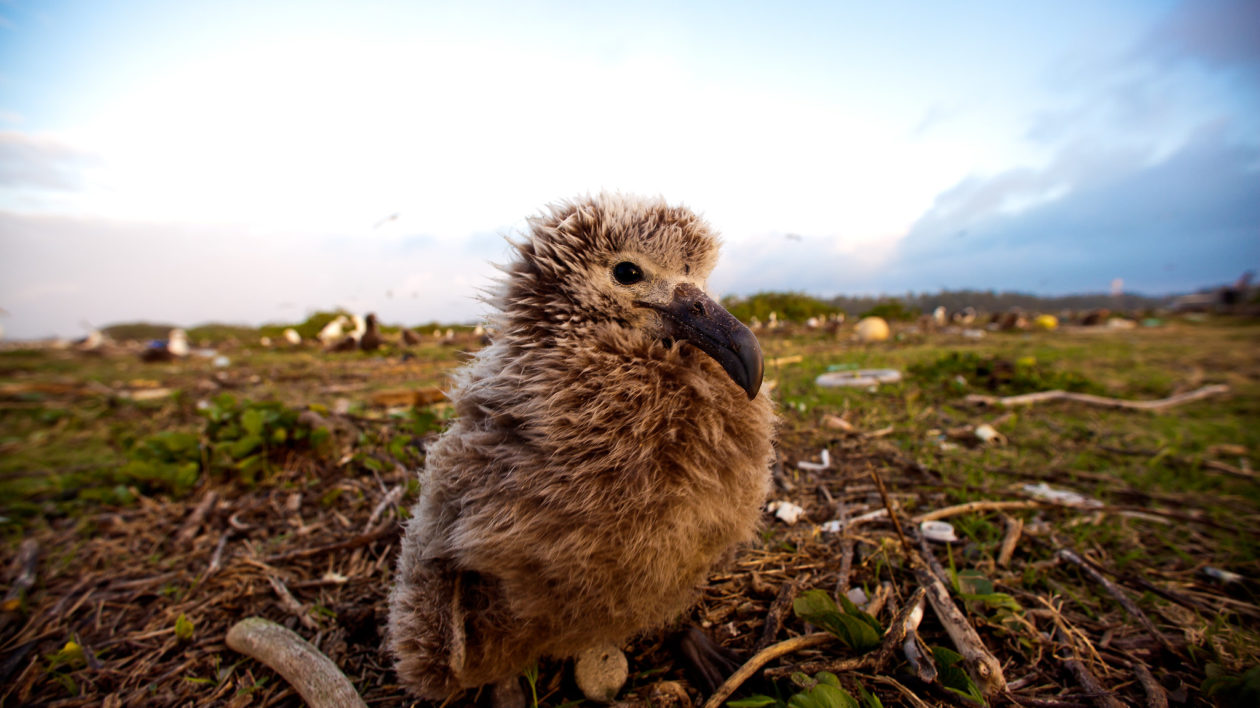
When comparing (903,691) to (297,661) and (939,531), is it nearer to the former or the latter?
(939,531)

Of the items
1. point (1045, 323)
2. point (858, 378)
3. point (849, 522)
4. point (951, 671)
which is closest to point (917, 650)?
point (951, 671)

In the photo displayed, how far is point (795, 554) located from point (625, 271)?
1.77 m

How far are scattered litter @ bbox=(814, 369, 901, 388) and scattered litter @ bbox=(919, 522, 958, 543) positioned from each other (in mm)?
3363

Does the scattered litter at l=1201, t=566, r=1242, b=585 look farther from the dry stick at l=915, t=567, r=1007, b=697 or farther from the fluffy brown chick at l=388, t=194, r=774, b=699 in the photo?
the fluffy brown chick at l=388, t=194, r=774, b=699

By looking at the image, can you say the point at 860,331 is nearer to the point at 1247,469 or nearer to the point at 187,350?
the point at 1247,469

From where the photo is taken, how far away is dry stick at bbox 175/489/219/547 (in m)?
3.00

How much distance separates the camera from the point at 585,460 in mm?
1498

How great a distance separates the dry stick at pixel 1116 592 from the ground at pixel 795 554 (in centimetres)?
2

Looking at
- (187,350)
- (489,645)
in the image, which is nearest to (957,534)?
(489,645)

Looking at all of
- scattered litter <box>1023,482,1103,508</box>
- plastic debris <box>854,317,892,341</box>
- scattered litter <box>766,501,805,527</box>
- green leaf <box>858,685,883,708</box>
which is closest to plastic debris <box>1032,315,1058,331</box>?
plastic debris <box>854,317,892,341</box>

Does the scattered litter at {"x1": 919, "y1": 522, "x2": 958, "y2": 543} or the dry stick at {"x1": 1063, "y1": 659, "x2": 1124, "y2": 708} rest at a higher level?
the scattered litter at {"x1": 919, "y1": 522, "x2": 958, "y2": 543}

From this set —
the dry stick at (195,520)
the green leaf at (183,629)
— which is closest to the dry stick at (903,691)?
the green leaf at (183,629)

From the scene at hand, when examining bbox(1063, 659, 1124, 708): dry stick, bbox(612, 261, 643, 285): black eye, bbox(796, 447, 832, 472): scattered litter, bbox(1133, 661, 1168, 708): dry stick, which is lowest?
bbox(1133, 661, 1168, 708): dry stick

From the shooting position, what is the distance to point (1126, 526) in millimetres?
2795
